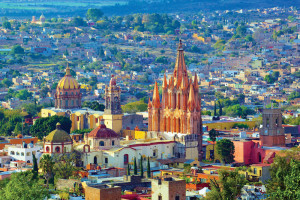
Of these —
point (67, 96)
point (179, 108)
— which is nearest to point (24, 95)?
point (67, 96)

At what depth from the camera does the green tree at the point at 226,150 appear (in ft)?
280

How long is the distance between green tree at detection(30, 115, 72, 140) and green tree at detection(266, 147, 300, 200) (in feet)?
118

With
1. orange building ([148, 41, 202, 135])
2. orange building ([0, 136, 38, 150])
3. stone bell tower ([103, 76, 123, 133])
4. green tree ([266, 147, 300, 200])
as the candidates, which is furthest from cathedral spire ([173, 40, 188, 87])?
green tree ([266, 147, 300, 200])

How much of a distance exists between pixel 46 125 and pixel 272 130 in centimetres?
2165

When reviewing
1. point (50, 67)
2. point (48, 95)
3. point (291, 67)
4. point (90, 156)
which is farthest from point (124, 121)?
point (291, 67)

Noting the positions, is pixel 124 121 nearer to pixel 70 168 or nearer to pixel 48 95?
pixel 70 168

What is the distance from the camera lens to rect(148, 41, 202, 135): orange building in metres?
88.0

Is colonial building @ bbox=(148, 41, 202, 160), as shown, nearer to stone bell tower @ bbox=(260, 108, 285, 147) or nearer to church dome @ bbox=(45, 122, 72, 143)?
stone bell tower @ bbox=(260, 108, 285, 147)

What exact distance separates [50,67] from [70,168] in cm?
10073

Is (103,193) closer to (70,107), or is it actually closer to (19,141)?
(19,141)

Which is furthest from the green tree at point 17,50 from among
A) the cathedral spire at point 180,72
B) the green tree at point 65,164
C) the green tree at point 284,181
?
the green tree at point 284,181

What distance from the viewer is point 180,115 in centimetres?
8862

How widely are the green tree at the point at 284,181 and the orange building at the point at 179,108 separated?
855 inches

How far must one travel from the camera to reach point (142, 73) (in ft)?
600
